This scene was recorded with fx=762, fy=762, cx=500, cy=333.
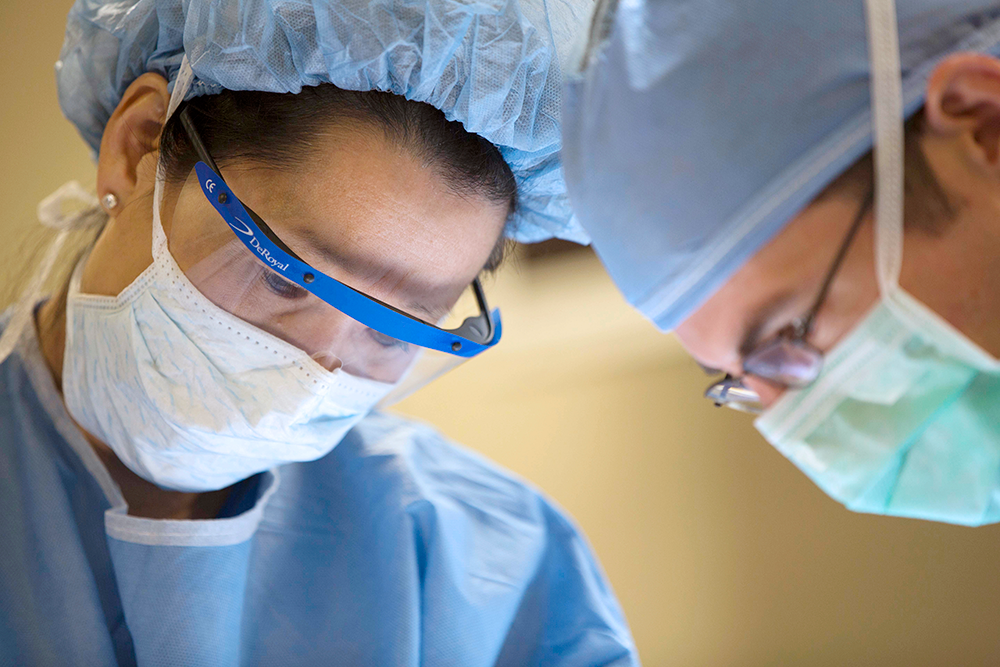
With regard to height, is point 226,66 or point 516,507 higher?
point 226,66

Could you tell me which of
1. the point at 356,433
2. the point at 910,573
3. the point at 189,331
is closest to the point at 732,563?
the point at 910,573

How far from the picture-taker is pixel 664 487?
170 cm

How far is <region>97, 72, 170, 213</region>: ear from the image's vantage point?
36.7 inches

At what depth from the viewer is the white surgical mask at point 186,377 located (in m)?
0.87

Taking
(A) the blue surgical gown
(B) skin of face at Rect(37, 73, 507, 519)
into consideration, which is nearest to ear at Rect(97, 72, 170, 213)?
(B) skin of face at Rect(37, 73, 507, 519)

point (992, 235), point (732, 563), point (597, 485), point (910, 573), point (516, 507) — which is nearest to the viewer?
point (992, 235)

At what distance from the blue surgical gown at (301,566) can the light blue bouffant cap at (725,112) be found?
0.67 meters

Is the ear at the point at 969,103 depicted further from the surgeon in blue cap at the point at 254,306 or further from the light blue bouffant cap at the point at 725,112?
the surgeon in blue cap at the point at 254,306

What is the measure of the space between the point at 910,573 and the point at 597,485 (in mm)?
653

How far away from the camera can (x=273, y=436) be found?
0.91 m

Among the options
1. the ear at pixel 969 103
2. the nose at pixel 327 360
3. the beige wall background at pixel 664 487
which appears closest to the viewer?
the ear at pixel 969 103

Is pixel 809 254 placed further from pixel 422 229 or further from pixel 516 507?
pixel 516 507

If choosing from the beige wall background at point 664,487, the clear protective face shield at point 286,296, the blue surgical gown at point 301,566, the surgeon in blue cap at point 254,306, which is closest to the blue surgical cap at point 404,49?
the surgeon in blue cap at point 254,306

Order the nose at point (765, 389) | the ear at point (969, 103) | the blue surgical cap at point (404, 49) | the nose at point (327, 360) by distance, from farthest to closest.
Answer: the nose at point (327, 360), the blue surgical cap at point (404, 49), the nose at point (765, 389), the ear at point (969, 103)
